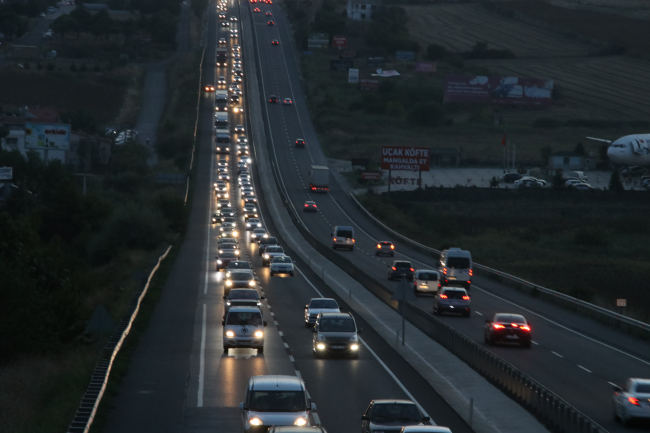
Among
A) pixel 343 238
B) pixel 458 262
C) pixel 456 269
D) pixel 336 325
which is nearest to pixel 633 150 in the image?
pixel 343 238

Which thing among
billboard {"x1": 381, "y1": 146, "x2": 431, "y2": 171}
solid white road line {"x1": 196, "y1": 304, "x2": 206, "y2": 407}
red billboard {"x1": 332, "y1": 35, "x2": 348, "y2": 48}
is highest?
red billboard {"x1": 332, "y1": 35, "x2": 348, "y2": 48}

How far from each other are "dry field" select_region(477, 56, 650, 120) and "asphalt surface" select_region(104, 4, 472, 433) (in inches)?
4143

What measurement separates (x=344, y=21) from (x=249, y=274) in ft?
514

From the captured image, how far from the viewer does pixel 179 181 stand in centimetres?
9506

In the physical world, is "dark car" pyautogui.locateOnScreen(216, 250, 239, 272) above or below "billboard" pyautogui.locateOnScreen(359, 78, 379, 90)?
below

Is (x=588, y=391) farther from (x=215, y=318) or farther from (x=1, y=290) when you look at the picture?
(x=1, y=290)

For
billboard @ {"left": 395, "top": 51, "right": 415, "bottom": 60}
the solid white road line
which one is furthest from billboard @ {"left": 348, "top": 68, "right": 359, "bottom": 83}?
the solid white road line

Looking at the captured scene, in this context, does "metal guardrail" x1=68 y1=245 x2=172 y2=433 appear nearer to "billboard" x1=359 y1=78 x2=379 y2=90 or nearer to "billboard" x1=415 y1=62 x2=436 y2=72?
"billboard" x1=359 y1=78 x2=379 y2=90

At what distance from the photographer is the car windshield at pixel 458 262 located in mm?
46812

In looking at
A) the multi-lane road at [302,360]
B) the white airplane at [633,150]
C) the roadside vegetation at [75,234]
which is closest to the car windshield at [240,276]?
the multi-lane road at [302,360]

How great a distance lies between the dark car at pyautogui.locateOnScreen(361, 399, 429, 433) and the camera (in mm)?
16641

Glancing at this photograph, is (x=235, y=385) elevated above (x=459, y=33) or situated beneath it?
situated beneath

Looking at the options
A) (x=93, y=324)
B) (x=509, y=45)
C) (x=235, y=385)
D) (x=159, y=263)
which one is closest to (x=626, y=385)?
(x=235, y=385)

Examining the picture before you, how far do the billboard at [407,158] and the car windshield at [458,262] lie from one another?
44206mm
